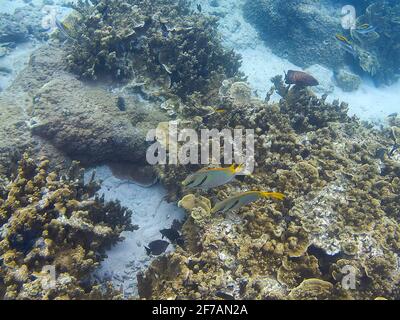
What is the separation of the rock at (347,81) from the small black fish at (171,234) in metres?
9.47

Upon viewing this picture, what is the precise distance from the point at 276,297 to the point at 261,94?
691 centimetres

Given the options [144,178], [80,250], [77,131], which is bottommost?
[144,178]

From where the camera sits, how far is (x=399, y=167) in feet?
16.9

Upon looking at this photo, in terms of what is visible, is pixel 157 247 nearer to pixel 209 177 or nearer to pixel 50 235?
pixel 50 235

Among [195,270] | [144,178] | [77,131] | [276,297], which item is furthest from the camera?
[144,178]

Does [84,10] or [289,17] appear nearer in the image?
[84,10]

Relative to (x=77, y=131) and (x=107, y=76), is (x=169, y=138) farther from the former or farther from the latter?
(x=107, y=76)

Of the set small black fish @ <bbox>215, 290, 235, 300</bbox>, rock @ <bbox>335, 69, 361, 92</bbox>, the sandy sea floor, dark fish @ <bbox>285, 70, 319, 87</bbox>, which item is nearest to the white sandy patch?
the sandy sea floor

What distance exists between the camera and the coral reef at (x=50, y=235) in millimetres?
3285

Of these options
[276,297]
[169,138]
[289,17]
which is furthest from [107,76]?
[289,17]

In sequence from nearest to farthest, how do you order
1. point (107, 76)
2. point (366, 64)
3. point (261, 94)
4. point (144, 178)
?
point (144, 178)
point (107, 76)
point (261, 94)
point (366, 64)

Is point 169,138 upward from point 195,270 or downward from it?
upward

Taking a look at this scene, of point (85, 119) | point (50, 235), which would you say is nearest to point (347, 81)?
point (85, 119)

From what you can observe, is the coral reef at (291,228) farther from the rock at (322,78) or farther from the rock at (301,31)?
the rock at (301,31)
